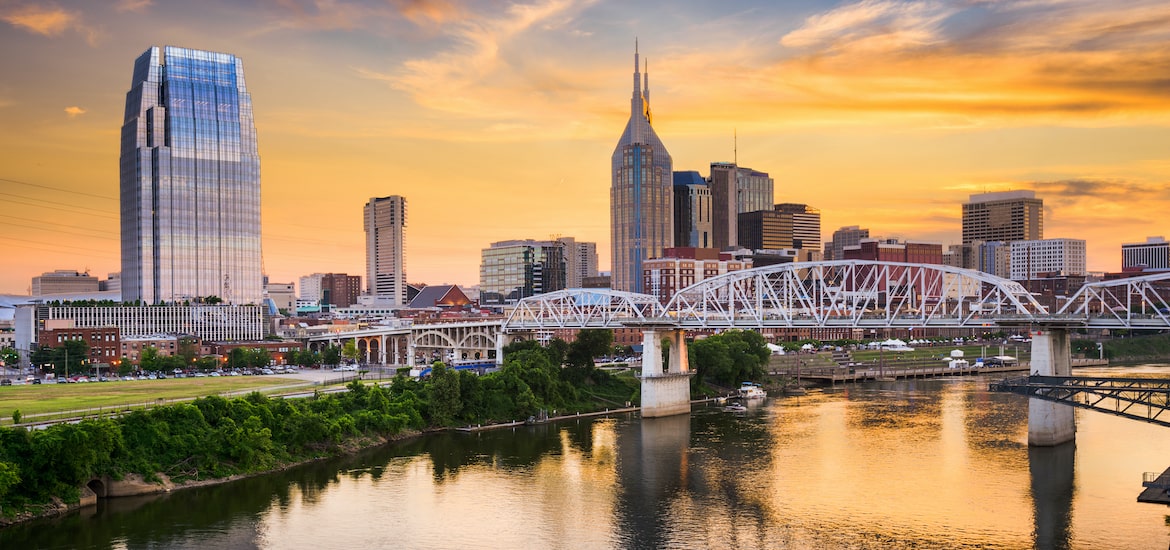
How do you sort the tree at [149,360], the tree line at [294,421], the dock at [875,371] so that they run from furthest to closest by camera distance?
the dock at [875,371] < the tree at [149,360] < the tree line at [294,421]

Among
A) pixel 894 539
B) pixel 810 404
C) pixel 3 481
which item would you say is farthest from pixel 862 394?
pixel 3 481

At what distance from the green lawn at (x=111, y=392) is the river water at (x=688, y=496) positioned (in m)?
19.3

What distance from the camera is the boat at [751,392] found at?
108856mm

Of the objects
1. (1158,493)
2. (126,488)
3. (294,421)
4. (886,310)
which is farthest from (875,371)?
(126,488)

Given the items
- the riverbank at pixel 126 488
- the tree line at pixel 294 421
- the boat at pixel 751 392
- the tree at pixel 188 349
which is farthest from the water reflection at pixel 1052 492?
the tree at pixel 188 349

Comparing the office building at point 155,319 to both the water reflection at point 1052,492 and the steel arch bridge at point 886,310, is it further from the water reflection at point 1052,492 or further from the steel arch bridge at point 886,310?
the water reflection at point 1052,492

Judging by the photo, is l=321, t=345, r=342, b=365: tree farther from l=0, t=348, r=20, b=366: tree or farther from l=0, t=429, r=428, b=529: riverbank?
l=0, t=429, r=428, b=529: riverbank

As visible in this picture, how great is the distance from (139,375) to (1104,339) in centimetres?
14930

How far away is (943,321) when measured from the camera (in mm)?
89250

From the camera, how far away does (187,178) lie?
592 feet

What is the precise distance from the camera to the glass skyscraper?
17850cm

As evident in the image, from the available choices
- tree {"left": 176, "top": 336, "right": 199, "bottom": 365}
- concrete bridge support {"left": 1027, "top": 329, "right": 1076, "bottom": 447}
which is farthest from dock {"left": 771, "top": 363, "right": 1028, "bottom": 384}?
tree {"left": 176, "top": 336, "right": 199, "bottom": 365}

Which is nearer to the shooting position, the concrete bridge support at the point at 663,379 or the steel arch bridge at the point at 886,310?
the steel arch bridge at the point at 886,310

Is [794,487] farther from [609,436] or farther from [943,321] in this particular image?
[943,321]
